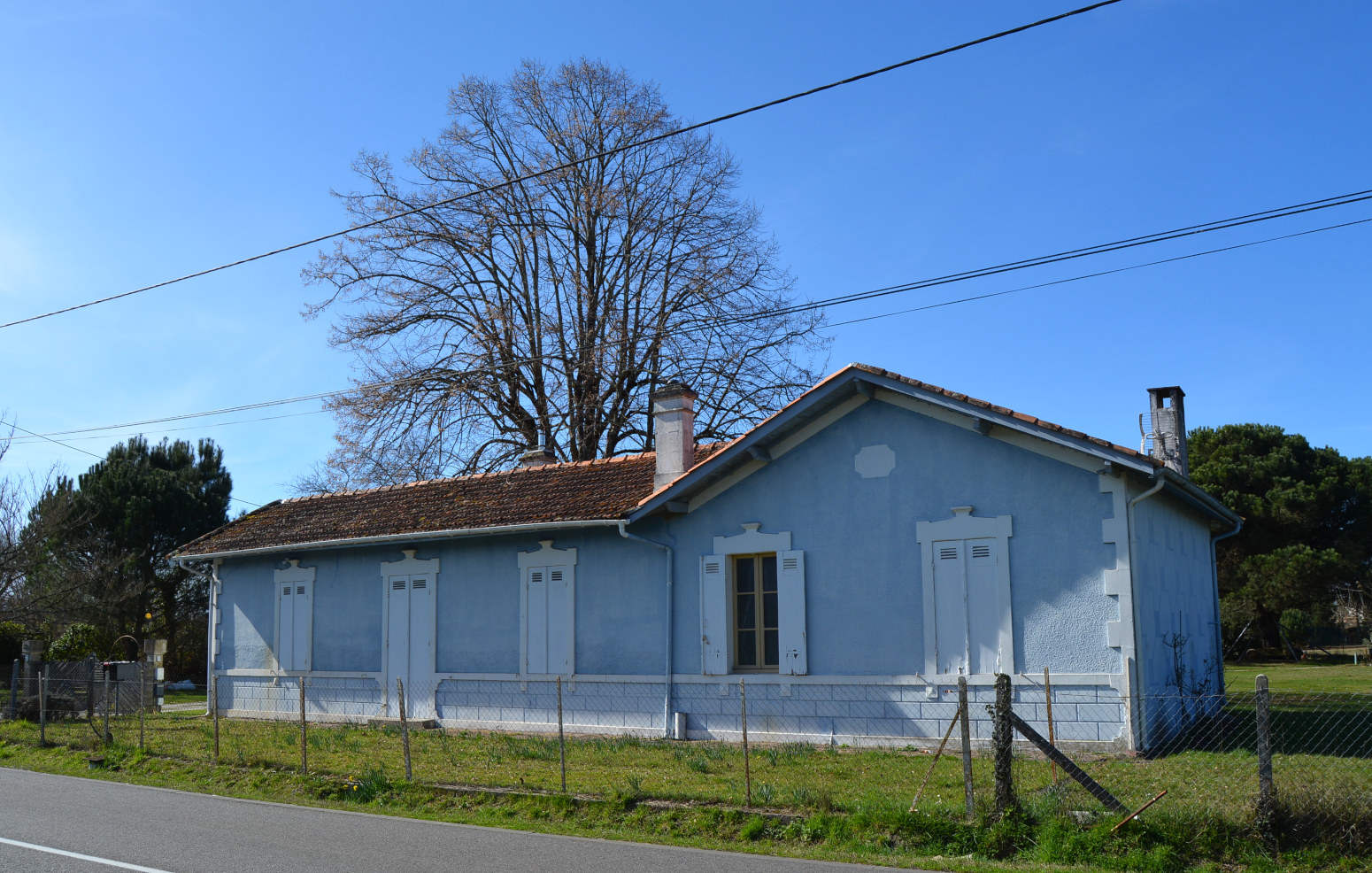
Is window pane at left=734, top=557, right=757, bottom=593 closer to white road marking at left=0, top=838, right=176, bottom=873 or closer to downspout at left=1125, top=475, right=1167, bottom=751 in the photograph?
downspout at left=1125, top=475, right=1167, bottom=751

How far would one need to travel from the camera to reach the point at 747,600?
49.3 ft

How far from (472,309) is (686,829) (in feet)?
65.3

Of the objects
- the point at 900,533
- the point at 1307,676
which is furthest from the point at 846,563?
the point at 1307,676

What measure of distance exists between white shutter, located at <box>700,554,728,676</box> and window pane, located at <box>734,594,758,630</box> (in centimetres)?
27

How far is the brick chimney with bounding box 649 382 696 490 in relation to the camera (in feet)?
52.9

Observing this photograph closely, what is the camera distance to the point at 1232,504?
39.7 meters

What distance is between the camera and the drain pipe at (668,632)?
15.1 meters

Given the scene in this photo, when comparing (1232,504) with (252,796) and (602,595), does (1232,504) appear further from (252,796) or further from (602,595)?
(252,796)

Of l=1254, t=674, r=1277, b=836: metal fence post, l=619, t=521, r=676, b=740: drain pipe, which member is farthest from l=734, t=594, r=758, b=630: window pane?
l=1254, t=674, r=1277, b=836: metal fence post

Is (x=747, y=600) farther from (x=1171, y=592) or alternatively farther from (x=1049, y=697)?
(x=1171, y=592)

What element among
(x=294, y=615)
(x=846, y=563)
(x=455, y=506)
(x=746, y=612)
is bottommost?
(x=294, y=615)

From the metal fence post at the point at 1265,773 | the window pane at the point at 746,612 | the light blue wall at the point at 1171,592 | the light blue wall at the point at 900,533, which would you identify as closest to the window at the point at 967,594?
the light blue wall at the point at 900,533

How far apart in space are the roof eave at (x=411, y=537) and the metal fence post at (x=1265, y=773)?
30.3ft

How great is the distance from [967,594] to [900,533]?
44.6 inches
